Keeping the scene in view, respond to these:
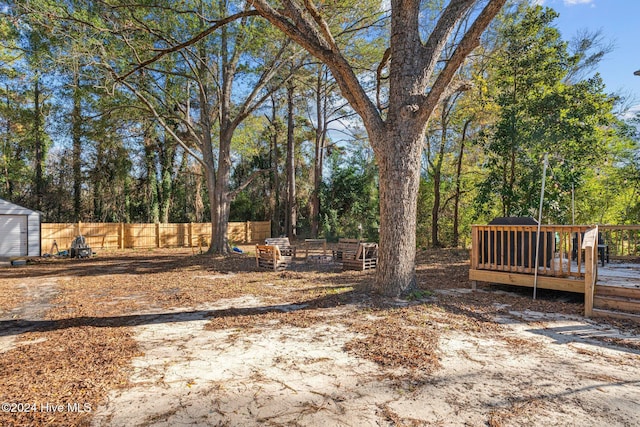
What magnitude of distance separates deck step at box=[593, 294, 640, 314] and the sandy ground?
3.40 ft

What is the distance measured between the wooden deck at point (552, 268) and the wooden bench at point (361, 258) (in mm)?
3093

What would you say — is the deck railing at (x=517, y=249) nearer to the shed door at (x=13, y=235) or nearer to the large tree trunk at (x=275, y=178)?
the large tree trunk at (x=275, y=178)

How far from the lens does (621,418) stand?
7.31 ft

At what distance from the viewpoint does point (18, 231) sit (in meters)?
14.9

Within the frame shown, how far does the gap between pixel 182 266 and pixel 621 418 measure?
406 inches

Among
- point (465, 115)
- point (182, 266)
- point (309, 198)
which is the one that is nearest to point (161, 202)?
point (309, 198)

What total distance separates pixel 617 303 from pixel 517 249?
167 cm

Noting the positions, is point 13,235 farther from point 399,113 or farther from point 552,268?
point 552,268

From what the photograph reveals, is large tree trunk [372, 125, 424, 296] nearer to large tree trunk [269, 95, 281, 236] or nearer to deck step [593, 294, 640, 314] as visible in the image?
deck step [593, 294, 640, 314]

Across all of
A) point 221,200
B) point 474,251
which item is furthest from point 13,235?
point 474,251

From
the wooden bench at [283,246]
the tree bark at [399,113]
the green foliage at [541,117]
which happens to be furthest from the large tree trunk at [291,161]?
the tree bark at [399,113]

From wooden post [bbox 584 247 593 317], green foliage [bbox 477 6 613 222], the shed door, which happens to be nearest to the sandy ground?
wooden post [bbox 584 247 593 317]

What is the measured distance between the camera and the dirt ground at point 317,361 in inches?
90.6

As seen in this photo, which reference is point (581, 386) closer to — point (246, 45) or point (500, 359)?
point (500, 359)
